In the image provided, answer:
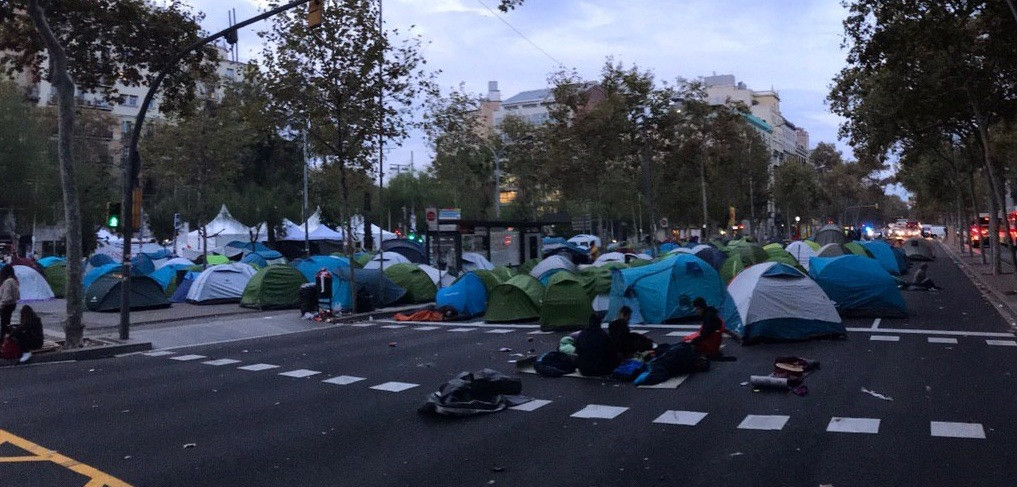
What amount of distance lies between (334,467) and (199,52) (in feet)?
44.4

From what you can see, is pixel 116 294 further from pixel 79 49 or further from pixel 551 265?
pixel 551 265

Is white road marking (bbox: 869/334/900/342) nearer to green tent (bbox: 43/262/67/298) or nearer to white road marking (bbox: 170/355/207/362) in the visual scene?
white road marking (bbox: 170/355/207/362)

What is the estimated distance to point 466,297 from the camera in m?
22.5

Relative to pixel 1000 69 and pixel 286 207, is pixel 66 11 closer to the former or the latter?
pixel 1000 69

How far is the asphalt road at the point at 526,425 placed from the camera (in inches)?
287

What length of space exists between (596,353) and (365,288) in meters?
13.8

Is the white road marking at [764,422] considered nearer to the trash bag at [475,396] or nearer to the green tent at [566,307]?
the trash bag at [475,396]

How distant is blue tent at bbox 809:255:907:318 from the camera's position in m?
18.8

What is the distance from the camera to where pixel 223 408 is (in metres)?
10.5

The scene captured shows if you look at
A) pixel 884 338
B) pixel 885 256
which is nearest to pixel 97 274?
pixel 884 338

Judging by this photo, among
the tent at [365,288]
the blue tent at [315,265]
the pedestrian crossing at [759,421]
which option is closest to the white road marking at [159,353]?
the pedestrian crossing at [759,421]

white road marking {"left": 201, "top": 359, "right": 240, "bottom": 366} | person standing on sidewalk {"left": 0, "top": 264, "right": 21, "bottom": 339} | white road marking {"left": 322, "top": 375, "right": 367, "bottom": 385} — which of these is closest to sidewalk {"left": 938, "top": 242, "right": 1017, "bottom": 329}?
white road marking {"left": 322, "top": 375, "right": 367, "bottom": 385}

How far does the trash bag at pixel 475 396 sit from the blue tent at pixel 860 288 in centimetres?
1113

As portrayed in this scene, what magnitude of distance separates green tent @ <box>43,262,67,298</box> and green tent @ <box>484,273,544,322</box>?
1954cm
